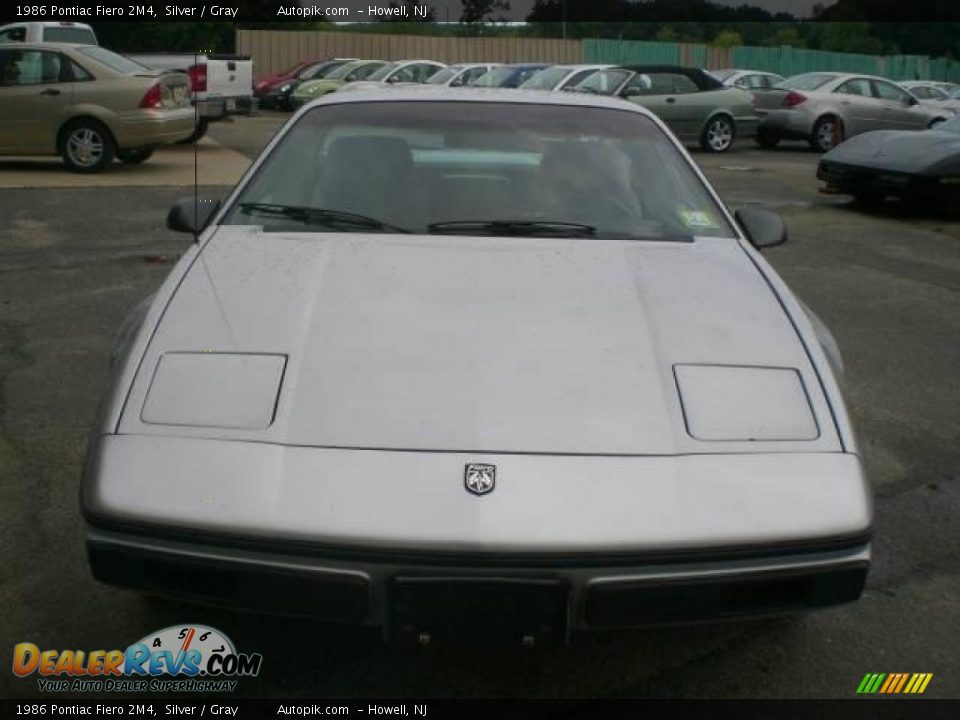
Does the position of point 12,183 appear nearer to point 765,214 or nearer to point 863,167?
point 863,167

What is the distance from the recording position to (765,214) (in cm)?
389

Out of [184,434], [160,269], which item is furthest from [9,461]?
[160,269]

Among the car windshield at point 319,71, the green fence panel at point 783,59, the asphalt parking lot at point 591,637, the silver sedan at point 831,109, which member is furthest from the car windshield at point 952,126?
the green fence panel at point 783,59

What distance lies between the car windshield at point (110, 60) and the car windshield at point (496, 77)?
7.47 metres

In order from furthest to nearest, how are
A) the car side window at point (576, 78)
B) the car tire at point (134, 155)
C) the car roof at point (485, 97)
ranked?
the car side window at point (576, 78)
the car tire at point (134, 155)
the car roof at point (485, 97)

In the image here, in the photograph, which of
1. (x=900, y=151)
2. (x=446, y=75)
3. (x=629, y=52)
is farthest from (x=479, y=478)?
(x=629, y=52)

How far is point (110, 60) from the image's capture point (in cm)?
1280

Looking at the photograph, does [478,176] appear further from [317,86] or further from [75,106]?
[317,86]

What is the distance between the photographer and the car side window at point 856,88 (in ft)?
63.1

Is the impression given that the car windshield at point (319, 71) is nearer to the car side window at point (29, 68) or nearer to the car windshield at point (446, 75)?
the car windshield at point (446, 75)

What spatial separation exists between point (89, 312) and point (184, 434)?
4.20 metres

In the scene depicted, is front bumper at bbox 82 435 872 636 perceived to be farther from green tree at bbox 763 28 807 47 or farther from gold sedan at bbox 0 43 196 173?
green tree at bbox 763 28 807 47

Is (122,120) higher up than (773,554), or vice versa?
(122,120)
